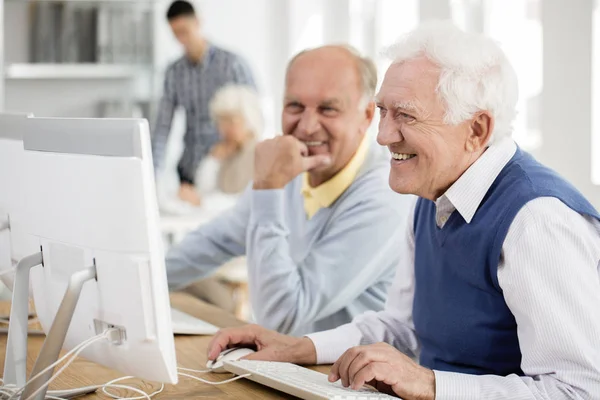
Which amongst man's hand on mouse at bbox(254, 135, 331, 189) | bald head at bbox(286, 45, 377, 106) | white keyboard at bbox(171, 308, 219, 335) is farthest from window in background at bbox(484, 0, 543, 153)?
white keyboard at bbox(171, 308, 219, 335)

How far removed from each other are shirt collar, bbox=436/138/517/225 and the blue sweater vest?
0.01m

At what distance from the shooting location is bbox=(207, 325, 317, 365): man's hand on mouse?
5.43 feet

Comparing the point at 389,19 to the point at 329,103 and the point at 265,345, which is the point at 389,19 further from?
the point at 265,345

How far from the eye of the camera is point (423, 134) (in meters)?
1.56

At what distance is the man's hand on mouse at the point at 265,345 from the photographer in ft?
5.43

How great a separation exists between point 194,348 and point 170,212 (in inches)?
106

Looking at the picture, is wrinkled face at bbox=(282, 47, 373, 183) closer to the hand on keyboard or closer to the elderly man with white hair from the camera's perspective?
the elderly man with white hair

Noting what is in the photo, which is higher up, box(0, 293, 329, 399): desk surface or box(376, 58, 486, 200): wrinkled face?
box(376, 58, 486, 200): wrinkled face

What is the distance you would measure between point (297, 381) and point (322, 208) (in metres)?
0.79

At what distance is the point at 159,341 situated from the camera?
1187 mm

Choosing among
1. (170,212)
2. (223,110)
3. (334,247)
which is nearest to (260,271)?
(334,247)

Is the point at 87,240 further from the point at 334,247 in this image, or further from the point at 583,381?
the point at 334,247

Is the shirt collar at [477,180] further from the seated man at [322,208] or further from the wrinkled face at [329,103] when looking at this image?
the wrinkled face at [329,103]

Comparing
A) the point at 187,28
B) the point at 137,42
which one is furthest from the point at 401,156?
the point at 137,42
